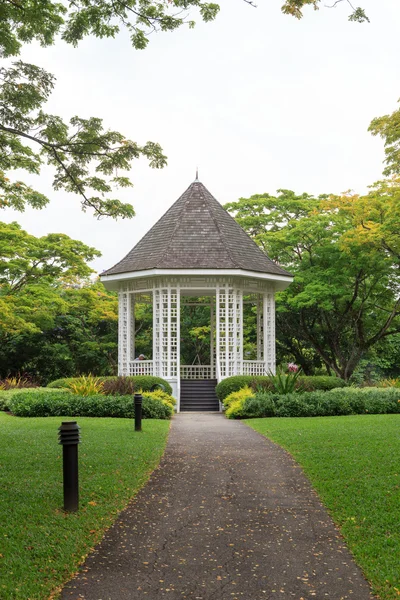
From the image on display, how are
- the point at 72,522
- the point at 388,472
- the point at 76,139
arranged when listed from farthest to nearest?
the point at 76,139 < the point at 388,472 < the point at 72,522

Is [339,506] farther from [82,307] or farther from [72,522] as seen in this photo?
[82,307]

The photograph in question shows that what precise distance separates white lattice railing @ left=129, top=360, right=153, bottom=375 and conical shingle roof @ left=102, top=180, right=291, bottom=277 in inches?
128

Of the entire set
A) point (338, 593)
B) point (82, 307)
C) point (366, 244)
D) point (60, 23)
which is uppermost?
point (60, 23)

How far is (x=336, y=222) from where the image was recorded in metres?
24.8

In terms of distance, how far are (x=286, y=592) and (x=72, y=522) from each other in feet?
7.95

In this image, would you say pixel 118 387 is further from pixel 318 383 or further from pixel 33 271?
pixel 33 271

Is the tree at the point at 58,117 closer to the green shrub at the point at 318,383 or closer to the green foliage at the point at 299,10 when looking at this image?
the green foliage at the point at 299,10

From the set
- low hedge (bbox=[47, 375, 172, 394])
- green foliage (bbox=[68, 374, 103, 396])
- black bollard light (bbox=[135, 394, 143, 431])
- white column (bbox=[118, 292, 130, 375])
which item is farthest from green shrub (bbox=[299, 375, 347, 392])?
black bollard light (bbox=[135, 394, 143, 431])

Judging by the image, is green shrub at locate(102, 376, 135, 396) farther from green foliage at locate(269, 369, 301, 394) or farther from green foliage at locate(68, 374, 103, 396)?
green foliage at locate(269, 369, 301, 394)

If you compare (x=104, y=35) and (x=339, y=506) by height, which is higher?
(x=104, y=35)

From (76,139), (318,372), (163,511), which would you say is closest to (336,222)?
(318,372)

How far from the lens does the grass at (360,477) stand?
5.44 metres

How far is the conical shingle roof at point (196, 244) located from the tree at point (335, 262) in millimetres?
2954

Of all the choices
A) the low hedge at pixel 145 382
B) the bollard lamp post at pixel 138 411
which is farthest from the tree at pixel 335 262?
the bollard lamp post at pixel 138 411
